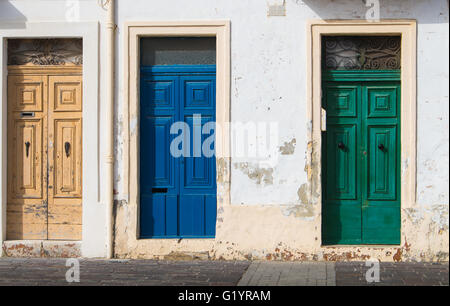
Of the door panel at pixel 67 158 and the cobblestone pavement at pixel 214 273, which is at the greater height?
the door panel at pixel 67 158

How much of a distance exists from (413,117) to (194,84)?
9.79 feet

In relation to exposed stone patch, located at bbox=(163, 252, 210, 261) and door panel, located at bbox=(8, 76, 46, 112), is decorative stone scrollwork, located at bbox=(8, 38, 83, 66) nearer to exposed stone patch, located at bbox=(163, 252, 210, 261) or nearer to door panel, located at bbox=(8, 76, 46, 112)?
door panel, located at bbox=(8, 76, 46, 112)

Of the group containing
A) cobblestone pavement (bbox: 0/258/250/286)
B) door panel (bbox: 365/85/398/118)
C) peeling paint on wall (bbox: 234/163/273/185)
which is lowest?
cobblestone pavement (bbox: 0/258/250/286)

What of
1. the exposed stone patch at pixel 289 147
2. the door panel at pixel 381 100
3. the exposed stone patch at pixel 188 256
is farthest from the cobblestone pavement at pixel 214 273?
the door panel at pixel 381 100

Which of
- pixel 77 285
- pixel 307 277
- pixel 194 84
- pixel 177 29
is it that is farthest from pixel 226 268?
pixel 177 29

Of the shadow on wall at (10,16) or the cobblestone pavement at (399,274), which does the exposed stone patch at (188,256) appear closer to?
the cobblestone pavement at (399,274)

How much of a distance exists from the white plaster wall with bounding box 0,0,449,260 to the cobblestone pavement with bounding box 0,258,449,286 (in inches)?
17.9

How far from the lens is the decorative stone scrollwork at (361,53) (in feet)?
31.2

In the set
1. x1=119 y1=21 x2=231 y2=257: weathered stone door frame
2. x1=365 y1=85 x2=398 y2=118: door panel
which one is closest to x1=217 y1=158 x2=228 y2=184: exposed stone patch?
x1=119 y1=21 x2=231 y2=257: weathered stone door frame

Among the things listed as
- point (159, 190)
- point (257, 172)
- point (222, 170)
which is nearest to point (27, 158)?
point (159, 190)

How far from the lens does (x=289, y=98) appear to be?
9.38 meters

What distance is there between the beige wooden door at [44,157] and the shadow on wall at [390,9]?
349 cm

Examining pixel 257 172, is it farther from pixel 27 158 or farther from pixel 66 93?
pixel 27 158

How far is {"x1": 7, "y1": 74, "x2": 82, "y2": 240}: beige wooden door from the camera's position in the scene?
9805mm
